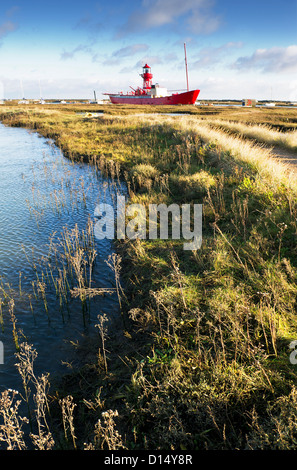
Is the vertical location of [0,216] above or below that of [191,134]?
below

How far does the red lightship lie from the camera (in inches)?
2884

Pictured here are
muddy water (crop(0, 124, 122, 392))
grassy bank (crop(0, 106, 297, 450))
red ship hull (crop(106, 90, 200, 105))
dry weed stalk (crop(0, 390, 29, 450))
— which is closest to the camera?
dry weed stalk (crop(0, 390, 29, 450))

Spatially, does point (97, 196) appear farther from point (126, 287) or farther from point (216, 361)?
point (216, 361)

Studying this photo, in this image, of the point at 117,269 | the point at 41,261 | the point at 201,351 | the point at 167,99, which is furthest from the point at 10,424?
the point at 167,99

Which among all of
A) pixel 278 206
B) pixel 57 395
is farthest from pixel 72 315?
pixel 278 206

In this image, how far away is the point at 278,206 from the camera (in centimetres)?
704

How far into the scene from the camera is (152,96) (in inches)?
3098

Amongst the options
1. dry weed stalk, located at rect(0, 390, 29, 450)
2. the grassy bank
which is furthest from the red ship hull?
dry weed stalk, located at rect(0, 390, 29, 450)

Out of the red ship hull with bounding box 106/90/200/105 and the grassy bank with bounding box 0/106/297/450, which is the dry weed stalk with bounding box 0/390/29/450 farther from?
the red ship hull with bounding box 106/90/200/105

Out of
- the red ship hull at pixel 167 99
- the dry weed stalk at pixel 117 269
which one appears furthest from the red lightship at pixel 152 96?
the dry weed stalk at pixel 117 269

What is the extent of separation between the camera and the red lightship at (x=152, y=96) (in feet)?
240

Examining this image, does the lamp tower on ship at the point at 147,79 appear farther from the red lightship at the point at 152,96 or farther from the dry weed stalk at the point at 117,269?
the dry weed stalk at the point at 117,269

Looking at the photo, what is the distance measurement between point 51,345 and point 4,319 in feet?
4.10

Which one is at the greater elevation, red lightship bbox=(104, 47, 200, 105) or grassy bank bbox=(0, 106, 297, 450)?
red lightship bbox=(104, 47, 200, 105)
